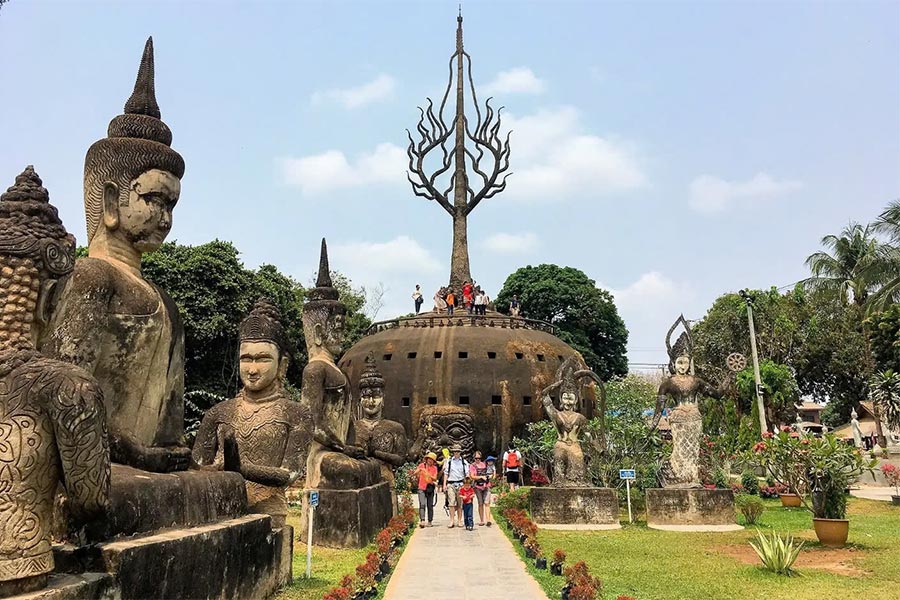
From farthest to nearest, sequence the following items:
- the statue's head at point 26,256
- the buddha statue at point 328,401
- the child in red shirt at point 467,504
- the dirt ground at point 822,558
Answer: the child in red shirt at point 467,504
the buddha statue at point 328,401
the dirt ground at point 822,558
the statue's head at point 26,256

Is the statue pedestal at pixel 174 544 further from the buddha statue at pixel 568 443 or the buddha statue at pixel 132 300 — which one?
the buddha statue at pixel 568 443

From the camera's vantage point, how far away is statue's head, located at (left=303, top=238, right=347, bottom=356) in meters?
12.1

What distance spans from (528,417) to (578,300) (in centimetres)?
2077

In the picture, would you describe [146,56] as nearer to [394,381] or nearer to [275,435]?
[275,435]

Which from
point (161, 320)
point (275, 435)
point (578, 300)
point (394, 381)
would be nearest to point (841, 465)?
point (275, 435)

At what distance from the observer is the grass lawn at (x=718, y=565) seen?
8156 mm

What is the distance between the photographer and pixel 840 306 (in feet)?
128

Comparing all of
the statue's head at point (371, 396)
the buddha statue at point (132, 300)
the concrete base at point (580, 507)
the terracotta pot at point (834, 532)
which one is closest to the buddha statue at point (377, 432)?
the statue's head at point (371, 396)

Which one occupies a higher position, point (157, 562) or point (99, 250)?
point (99, 250)

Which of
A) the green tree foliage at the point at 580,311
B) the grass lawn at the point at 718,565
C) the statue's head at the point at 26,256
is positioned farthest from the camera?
the green tree foliage at the point at 580,311

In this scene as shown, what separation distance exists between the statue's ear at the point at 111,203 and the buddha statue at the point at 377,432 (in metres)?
9.86

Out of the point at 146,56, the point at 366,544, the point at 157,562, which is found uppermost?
the point at 146,56

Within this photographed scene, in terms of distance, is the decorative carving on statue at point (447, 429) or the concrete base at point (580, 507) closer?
the concrete base at point (580, 507)

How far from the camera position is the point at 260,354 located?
24.2 feet
